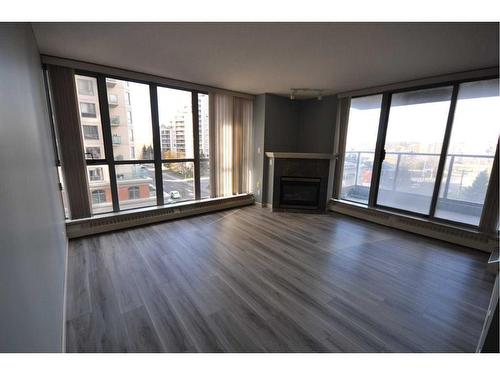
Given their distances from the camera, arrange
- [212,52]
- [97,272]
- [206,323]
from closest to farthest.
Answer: [206,323]
[97,272]
[212,52]

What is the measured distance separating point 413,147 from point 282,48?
2.79 m

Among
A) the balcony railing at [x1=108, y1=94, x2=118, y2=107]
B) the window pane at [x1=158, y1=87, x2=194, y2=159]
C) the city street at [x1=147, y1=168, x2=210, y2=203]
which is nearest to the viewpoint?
the balcony railing at [x1=108, y1=94, x2=118, y2=107]

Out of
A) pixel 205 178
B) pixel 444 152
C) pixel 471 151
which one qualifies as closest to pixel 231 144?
pixel 205 178

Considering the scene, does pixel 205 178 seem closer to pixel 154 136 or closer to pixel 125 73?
pixel 154 136

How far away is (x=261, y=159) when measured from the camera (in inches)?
182

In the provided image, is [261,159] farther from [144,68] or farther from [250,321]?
[250,321]

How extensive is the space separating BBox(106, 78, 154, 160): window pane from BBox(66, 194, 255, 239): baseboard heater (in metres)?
0.91

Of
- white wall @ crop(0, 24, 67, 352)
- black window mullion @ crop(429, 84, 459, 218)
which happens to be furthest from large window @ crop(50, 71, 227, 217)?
black window mullion @ crop(429, 84, 459, 218)

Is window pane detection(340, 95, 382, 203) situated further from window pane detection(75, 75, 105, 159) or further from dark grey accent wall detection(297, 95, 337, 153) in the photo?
window pane detection(75, 75, 105, 159)

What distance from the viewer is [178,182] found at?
399 centimetres

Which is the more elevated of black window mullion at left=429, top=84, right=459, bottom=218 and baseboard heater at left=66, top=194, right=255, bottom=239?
black window mullion at left=429, top=84, right=459, bottom=218

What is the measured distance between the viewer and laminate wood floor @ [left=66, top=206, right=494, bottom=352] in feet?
4.89

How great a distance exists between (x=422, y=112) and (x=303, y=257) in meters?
3.06
